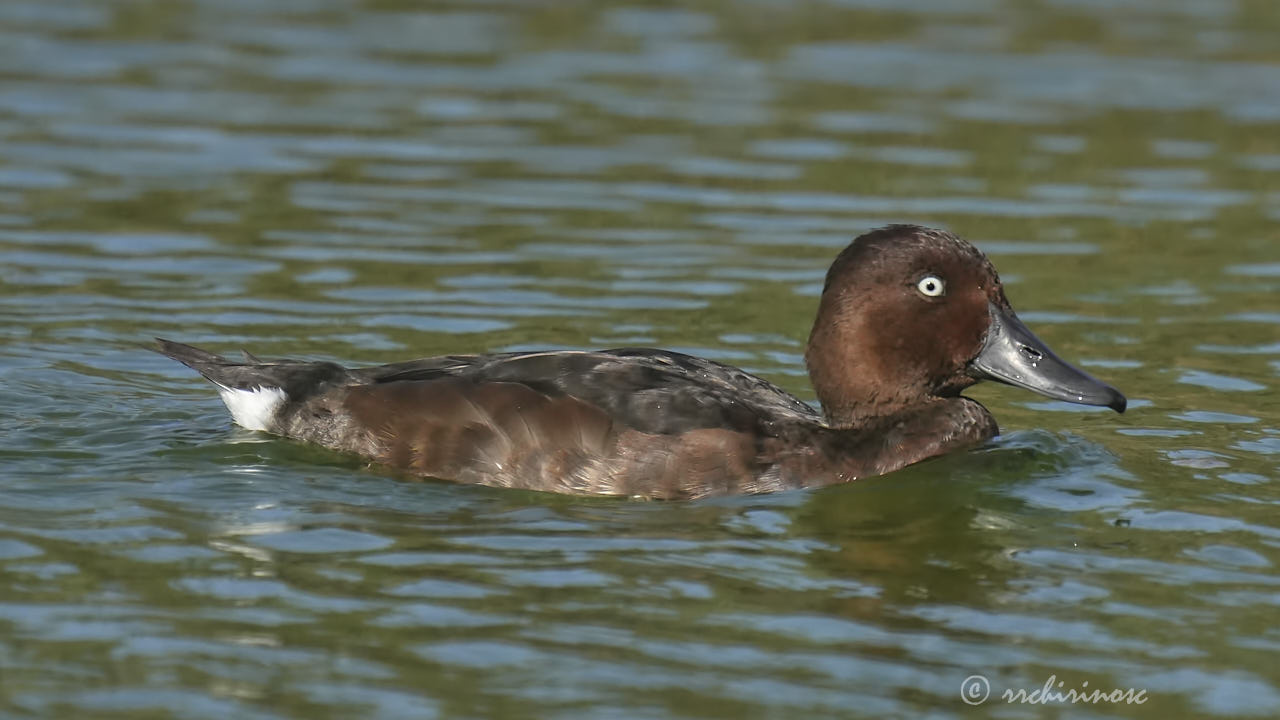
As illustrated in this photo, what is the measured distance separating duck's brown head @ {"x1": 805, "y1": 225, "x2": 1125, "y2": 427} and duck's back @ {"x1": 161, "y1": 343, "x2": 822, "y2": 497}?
0.95 ft

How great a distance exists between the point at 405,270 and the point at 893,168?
3.92 meters

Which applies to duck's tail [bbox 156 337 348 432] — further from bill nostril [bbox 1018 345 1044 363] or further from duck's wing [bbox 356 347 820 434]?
bill nostril [bbox 1018 345 1044 363]

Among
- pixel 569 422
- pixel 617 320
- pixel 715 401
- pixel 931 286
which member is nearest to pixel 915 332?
pixel 931 286

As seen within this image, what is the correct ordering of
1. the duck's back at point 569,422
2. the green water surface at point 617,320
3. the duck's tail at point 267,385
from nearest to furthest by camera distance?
the green water surface at point 617,320, the duck's back at point 569,422, the duck's tail at point 267,385

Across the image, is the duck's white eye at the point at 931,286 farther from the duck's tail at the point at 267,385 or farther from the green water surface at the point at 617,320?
the duck's tail at the point at 267,385

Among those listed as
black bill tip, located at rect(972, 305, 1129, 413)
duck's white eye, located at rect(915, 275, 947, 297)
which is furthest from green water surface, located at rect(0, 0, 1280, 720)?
duck's white eye, located at rect(915, 275, 947, 297)

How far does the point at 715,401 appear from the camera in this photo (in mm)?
7816

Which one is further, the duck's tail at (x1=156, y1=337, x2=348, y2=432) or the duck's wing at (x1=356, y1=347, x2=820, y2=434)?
the duck's tail at (x1=156, y1=337, x2=348, y2=432)

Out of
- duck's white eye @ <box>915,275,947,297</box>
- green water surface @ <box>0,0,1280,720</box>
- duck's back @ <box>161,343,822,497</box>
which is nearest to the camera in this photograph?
green water surface @ <box>0,0,1280,720</box>

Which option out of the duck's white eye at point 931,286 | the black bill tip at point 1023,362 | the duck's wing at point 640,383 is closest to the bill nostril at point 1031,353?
the black bill tip at point 1023,362

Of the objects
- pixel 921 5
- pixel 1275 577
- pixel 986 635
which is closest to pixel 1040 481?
pixel 1275 577

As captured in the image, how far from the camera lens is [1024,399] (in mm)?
9906

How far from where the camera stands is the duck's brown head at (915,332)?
26.1 ft

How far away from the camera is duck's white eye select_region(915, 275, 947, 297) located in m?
7.96
